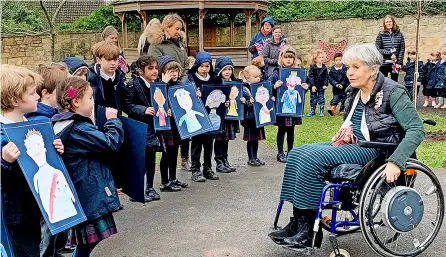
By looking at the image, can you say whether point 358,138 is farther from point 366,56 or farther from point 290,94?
point 290,94

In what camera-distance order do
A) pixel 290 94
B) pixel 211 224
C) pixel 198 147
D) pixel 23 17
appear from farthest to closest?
pixel 23 17, pixel 290 94, pixel 198 147, pixel 211 224

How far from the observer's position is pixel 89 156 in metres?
3.80

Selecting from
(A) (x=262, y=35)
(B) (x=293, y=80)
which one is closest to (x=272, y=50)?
Result: (A) (x=262, y=35)

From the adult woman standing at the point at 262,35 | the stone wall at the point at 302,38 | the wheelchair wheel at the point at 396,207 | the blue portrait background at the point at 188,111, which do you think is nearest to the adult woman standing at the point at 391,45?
the adult woman standing at the point at 262,35

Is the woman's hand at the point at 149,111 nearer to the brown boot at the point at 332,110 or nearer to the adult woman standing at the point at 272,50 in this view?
the adult woman standing at the point at 272,50

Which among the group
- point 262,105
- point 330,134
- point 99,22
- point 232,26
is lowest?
point 330,134

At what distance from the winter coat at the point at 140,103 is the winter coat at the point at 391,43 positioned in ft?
25.3

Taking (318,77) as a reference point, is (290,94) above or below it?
above

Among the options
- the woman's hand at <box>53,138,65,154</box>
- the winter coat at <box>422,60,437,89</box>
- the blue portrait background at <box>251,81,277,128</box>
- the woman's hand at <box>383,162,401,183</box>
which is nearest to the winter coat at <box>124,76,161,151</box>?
the blue portrait background at <box>251,81,277,128</box>

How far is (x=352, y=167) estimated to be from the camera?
410 cm

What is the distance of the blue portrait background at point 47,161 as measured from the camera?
11.0 feet

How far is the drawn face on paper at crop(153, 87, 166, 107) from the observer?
6078 mm

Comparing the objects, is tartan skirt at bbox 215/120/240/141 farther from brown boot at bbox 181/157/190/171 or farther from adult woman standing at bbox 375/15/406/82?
adult woman standing at bbox 375/15/406/82

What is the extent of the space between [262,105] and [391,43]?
5.88 m
